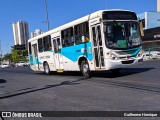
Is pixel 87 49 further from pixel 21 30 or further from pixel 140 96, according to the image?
pixel 21 30

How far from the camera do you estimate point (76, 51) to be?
15859 mm

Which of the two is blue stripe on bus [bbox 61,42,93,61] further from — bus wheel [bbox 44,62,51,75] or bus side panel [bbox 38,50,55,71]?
bus wheel [bbox 44,62,51,75]

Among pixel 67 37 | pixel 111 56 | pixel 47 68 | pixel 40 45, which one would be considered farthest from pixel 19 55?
pixel 111 56

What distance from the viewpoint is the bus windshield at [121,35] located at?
1338cm

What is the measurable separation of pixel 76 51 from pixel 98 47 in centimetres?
236

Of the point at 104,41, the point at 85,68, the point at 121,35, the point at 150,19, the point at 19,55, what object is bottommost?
the point at 85,68

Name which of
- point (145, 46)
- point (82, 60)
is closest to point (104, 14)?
point (82, 60)

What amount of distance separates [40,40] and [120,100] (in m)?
14.8

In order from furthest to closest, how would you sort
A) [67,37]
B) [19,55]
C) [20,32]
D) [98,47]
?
[20,32] → [19,55] → [67,37] → [98,47]

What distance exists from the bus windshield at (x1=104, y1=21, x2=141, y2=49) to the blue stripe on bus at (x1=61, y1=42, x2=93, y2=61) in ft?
4.68

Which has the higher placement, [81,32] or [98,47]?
[81,32]

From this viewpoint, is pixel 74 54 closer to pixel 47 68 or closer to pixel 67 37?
pixel 67 37

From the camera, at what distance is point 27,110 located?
7754 millimetres

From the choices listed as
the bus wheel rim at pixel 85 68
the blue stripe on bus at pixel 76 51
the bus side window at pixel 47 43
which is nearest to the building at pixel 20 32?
the bus side window at pixel 47 43
